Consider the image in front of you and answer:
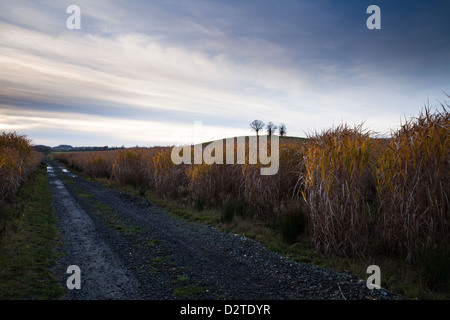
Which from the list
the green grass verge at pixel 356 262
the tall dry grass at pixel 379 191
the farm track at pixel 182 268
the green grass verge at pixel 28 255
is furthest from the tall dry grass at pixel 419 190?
the green grass verge at pixel 28 255

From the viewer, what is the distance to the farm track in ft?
12.8

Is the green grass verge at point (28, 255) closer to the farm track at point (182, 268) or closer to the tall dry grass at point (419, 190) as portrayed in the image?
the farm track at point (182, 268)

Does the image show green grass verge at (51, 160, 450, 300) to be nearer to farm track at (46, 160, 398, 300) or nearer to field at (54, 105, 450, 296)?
field at (54, 105, 450, 296)

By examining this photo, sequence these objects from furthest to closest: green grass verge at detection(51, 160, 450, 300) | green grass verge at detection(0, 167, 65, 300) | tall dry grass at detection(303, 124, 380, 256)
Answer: tall dry grass at detection(303, 124, 380, 256) < green grass verge at detection(0, 167, 65, 300) < green grass verge at detection(51, 160, 450, 300)

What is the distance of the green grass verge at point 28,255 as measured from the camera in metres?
3.84

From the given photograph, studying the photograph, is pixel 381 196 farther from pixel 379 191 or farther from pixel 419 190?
pixel 419 190

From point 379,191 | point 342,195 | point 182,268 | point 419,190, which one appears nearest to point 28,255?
point 182,268

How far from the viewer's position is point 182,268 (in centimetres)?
484

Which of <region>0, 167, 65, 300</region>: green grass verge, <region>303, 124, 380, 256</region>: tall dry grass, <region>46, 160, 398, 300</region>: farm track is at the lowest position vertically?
<region>46, 160, 398, 300</region>: farm track

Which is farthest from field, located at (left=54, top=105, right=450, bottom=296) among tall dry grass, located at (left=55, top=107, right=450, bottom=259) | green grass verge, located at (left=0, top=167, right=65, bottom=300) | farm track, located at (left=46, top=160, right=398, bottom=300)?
green grass verge, located at (left=0, top=167, right=65, bottom=300)

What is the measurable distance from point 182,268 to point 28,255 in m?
3.12

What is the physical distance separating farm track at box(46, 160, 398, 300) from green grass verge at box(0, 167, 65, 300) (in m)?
0.25
